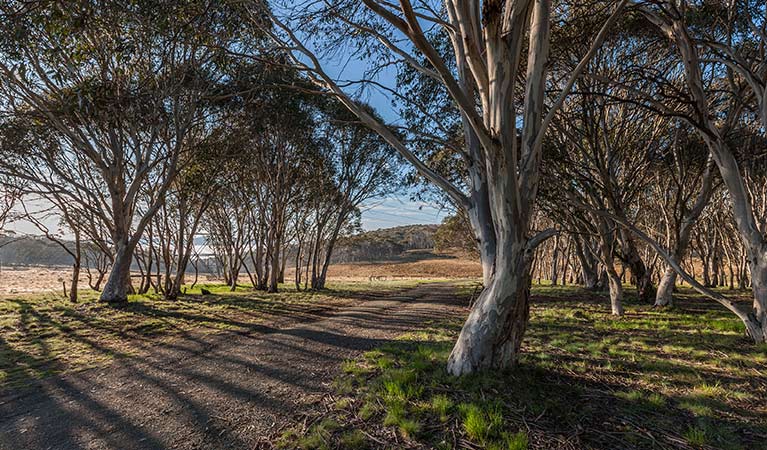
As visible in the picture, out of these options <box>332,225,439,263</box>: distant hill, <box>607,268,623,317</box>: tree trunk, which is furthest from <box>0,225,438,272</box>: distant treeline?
<box>607,268,623,317</box>: tree trunk

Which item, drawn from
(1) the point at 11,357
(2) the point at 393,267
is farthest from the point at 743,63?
(2) the point at 393,267

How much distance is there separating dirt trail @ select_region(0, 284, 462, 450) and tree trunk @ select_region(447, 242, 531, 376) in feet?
5.58

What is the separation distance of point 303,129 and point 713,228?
24.7 meters

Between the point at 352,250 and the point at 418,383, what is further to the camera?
the point at 352,250

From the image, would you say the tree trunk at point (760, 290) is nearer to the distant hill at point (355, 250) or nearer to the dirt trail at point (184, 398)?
the dirt trail at point (184, 398)

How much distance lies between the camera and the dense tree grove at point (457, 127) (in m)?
3.66

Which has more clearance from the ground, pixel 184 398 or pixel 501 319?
pixel 501 319

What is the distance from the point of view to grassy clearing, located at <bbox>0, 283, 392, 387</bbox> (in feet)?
16.1

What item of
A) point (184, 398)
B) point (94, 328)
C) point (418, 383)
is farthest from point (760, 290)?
point (94, 328)

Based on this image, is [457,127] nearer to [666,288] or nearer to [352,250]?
[666,288]

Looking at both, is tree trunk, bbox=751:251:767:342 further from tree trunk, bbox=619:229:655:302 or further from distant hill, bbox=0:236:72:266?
distant hill, bbox=0:236:72:266

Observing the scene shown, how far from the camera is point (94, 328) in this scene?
712 centimetres

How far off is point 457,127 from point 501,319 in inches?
320

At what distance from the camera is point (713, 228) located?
20625 mm
